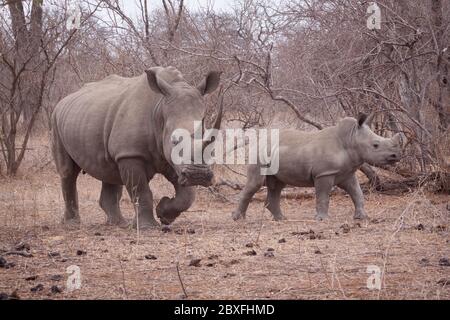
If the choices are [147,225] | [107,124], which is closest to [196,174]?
[147,225]

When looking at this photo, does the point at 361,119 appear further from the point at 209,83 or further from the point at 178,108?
the point at 178,108

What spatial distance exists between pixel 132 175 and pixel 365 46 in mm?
4424

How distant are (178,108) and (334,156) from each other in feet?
7.39

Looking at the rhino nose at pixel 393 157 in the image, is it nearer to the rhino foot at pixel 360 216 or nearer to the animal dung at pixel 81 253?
the rhino foot at pixel 360 216

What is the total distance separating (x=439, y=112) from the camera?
10609mm

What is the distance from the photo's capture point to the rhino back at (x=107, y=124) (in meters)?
7.61

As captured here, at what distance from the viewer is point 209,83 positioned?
7.55 m

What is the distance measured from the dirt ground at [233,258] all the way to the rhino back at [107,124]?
71 centimetres

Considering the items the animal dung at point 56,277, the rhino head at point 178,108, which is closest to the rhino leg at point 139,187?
the rhino head at point 178,108

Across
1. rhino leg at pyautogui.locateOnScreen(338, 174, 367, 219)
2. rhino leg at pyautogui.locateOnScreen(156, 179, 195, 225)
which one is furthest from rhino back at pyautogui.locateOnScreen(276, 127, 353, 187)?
rhino leg at pyautogui.locateOnScreen(156, 179, 195, 225)

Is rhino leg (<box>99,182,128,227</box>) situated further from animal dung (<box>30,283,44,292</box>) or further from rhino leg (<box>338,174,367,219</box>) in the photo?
animal dung (<box>30,283,44,292</box>)

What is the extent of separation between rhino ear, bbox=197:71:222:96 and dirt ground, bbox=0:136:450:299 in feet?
4.32

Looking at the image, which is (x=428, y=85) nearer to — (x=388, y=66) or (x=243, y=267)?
(x=388, y=66)
